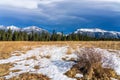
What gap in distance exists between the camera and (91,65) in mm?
18062

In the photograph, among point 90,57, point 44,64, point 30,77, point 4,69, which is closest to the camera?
point 30,77

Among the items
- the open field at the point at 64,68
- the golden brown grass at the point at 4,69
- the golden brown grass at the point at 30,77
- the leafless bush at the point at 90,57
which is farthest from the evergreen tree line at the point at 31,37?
the golden brown grass at the point at 30,77

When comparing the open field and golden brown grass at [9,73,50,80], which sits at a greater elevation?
the open field

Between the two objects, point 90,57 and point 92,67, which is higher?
point 90,57

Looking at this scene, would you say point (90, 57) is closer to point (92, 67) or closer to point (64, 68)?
point (92, 67)

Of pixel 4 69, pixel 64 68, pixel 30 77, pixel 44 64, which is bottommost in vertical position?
pixel 30 77

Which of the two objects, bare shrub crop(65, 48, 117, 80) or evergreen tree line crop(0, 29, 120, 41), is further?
evergreen tree line crop(0, 29, 120, 41)

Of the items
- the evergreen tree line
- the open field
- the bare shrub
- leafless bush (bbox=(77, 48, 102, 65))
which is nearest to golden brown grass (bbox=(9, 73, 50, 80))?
the open field

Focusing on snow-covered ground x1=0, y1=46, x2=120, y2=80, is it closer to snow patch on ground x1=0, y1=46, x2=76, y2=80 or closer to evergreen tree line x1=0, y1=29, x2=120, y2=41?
snow patch on ground x1=0, y1=46, x2=76, y2=80

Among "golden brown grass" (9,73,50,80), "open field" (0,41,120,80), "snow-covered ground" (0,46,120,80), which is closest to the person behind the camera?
"golden brown grass" (9,73,50,80)

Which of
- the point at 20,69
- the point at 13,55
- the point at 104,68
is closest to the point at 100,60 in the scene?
the point at 104,68

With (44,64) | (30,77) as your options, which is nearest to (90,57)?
(44,64)

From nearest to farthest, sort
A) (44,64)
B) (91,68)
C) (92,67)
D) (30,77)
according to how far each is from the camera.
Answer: (30,77) → (91,68) → (92,67) → (44,64)

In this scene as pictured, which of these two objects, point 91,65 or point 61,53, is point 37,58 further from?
point 91,65
